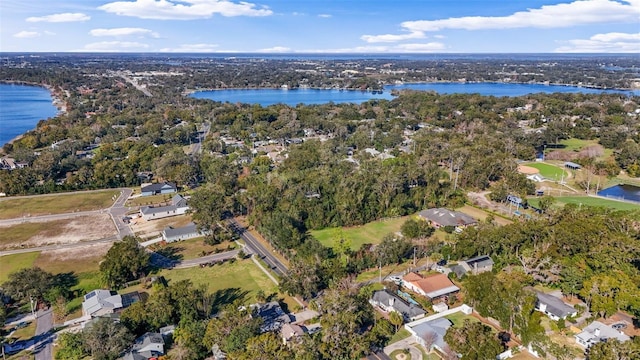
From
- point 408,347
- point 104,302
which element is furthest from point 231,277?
point 408,347

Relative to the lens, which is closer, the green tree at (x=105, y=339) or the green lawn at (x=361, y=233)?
the green tree at (x=105, y=339)

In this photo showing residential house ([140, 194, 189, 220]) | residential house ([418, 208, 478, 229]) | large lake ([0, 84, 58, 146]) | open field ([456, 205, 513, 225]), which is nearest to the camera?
residential house ([418, 208, 478, 229])

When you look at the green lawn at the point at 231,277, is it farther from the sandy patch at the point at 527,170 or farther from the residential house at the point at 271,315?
the sandy patch at the point at 527,170

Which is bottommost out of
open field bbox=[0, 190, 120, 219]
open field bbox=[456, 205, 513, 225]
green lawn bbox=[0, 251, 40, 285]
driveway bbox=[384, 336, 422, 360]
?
green lawn bbox=[0, 251, 40, 285]

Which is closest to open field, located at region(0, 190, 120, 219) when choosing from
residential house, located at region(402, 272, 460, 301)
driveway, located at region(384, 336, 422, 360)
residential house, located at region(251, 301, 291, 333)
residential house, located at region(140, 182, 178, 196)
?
residential house, located at region(140, 182, 178, 196)

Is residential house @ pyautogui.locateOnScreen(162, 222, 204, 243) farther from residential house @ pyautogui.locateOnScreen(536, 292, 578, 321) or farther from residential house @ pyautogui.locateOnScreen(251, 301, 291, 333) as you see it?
residential house @ pyautogui.locateOnScreen(536, 292, 578, 321)

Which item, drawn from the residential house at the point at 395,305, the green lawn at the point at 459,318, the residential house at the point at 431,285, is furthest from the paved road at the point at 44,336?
the green lawn at the point at 459,318
